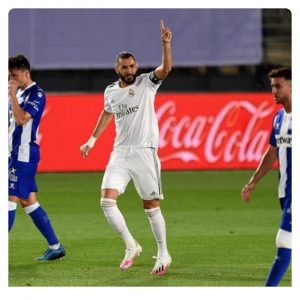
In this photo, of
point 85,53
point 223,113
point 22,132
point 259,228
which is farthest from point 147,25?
point 22,132

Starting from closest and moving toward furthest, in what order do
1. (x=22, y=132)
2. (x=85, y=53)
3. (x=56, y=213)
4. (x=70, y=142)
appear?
(x=22, y=132), (x=56, y=213), (x=70, y=142), (x=85, y=53)

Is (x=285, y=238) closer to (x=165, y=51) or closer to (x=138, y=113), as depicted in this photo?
(x=165, y=51)

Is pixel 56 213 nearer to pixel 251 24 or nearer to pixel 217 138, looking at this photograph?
pixel 217 138

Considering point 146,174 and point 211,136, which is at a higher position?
point 211,136

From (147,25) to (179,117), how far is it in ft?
7.18

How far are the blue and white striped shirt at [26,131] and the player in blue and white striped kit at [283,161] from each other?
2.33 metres

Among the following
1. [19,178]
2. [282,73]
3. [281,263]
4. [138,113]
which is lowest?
[281,263]

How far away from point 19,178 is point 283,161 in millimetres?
2613

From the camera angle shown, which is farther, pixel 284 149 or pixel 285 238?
pixel 284 149

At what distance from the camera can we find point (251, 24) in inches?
771

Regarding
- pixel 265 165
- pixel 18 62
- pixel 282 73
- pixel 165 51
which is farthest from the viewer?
pixel 18 62

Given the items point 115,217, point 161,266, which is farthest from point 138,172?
point 161,266

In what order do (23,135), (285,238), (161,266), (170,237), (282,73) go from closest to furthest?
1. (285,238)
2. (282,73)
3. (161,266)
4. (23,135)
5. (170,237)

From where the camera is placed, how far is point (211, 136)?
18094mm
